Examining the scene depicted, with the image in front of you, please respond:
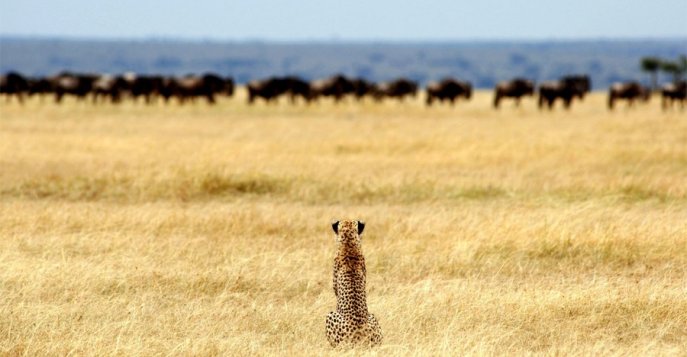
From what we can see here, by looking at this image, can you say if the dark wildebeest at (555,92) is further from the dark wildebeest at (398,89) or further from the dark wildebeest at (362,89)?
the dark wildebeest at (398,89)

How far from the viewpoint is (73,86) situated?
218 feet

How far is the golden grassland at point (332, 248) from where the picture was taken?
9375 millimetres

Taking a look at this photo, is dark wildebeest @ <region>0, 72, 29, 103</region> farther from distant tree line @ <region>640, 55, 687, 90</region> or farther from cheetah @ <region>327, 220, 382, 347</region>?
distant tree line @ <region>640, 55, 687, 90</region>

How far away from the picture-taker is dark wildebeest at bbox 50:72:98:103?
213ft

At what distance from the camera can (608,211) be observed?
16.5 metres

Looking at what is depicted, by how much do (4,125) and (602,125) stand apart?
65.2ft

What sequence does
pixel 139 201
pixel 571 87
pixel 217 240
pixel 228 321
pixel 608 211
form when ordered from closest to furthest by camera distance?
1. pixel 228 321
2. pixel 217 240
3. pixel 608 211
4. pixel 139 201
5. pixel 571 87

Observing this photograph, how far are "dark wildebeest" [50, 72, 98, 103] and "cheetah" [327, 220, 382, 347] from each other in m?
58.1

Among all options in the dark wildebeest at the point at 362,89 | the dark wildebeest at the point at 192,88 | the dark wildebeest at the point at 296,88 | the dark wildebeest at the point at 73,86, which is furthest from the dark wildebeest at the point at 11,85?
the dark wildebeest at the point at 362,89

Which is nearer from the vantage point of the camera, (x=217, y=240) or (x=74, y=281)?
(x=74, y=281)

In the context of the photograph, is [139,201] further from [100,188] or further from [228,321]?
[228,321]

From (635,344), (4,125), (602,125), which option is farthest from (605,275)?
(4,125)

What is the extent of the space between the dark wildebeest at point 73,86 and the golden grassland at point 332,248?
3820cm

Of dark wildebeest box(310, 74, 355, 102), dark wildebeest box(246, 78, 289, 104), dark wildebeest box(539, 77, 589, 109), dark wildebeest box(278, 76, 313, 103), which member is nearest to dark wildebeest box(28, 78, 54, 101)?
dark wildebeest box(246, 78, 289, 104)
